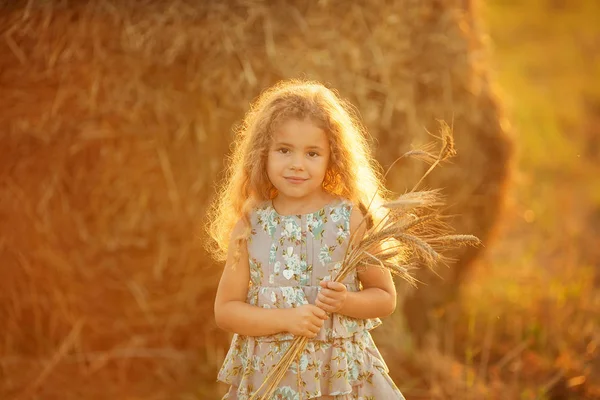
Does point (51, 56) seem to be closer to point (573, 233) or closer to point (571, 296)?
point (571, 296)

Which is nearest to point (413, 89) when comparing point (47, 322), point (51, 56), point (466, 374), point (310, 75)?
point (310, 75)

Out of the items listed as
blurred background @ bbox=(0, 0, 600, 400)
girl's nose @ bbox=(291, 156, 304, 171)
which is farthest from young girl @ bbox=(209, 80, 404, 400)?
blurred background @ bbox=(0, 0, 600, 400)

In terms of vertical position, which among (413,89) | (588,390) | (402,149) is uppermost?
(413,89)

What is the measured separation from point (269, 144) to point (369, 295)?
559 mm

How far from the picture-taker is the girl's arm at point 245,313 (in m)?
2.59

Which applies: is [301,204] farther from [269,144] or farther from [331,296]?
[331,296]

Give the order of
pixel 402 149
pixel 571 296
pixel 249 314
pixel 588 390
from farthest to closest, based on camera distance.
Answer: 1. pixel 571 296
2. pixel 402 149
3. pixel 588 390
4. pixel 249 314

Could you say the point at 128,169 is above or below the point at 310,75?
below

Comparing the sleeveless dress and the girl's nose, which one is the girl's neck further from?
the girl's nose

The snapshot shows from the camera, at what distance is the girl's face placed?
2.70 meters

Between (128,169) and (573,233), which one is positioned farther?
(573,233)

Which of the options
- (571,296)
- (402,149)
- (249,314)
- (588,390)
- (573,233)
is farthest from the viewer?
(573,233)

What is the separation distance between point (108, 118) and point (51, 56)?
40 centimetres

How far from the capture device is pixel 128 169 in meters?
4.34
